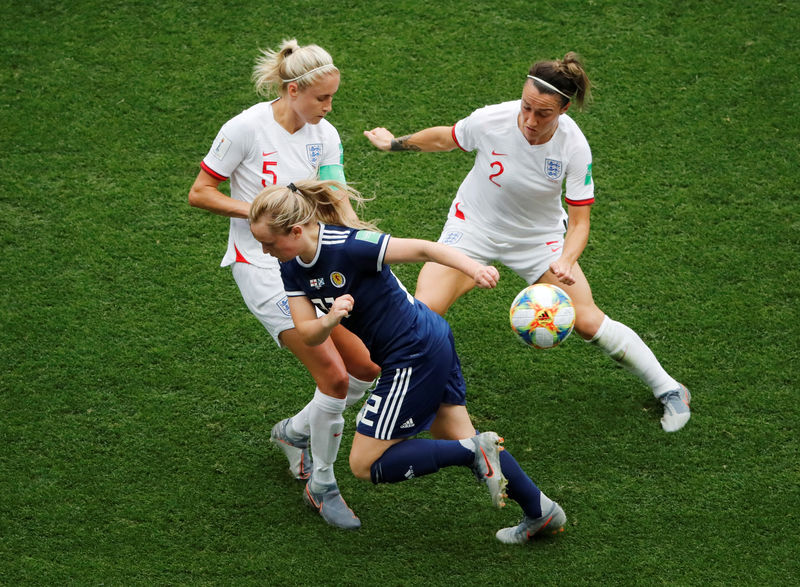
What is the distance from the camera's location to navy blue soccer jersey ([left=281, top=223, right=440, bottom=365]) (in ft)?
12.7

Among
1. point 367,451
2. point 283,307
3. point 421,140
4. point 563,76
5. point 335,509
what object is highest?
point 563,76

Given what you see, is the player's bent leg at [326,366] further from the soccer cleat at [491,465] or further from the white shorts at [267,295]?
the soccer cleat at [491,465]

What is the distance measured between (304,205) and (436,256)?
618mm

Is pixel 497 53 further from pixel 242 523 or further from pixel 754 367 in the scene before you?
pixel 242 523

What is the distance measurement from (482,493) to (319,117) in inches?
84.7

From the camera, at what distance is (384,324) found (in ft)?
13.3

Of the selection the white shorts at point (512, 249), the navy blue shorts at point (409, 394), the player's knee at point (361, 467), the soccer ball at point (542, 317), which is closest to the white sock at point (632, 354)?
the white shorts at point (512, 249)

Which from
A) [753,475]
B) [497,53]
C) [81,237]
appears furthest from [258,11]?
[753,475]

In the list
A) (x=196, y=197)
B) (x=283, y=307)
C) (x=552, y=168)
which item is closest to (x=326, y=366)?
(x=283, y=307)

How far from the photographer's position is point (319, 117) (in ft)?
15.0

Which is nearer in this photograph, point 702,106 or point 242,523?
point 242,523

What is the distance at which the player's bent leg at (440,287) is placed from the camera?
491cm

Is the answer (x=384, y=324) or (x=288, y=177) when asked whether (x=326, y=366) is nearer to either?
(x=384, y=324)

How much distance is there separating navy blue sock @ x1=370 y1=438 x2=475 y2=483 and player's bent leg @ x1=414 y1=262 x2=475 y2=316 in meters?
0.97
